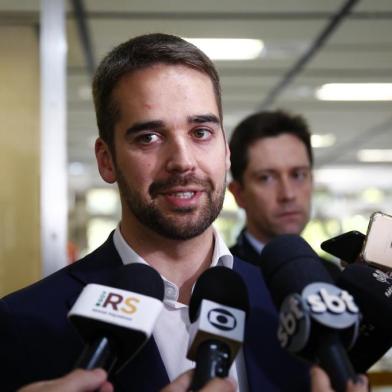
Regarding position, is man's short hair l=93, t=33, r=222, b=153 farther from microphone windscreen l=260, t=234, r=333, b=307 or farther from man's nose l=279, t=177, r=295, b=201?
man's nose l=279, t=177, r=295, b=201

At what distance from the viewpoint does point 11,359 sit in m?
1.02

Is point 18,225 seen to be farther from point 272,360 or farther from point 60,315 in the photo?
point 272,360

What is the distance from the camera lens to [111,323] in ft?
2.43

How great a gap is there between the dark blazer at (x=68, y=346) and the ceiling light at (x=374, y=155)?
5717 mm

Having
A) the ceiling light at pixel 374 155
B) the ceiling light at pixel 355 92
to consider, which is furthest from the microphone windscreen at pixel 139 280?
the ceiling light at pixel 374 155

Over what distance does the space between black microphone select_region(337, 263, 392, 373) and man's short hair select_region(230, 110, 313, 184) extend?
1.21 meters

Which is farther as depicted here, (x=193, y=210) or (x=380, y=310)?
(x=193, y=210)

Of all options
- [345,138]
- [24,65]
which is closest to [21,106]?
[24,65]

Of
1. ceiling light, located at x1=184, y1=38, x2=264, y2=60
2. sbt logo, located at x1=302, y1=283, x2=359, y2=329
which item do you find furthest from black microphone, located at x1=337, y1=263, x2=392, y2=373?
ceiling light, located at x1=184, y1=38, x2=264, y2=60

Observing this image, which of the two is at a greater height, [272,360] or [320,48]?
[320,48]

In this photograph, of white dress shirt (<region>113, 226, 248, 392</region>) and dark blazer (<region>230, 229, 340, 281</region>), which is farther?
dark blazer (<region>230, 229, 340, 281</region>)

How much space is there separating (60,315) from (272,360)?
35cm

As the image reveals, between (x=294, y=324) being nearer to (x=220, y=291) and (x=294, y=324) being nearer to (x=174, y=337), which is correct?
(x=220, y=291)

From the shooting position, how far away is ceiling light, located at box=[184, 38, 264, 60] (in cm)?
286
